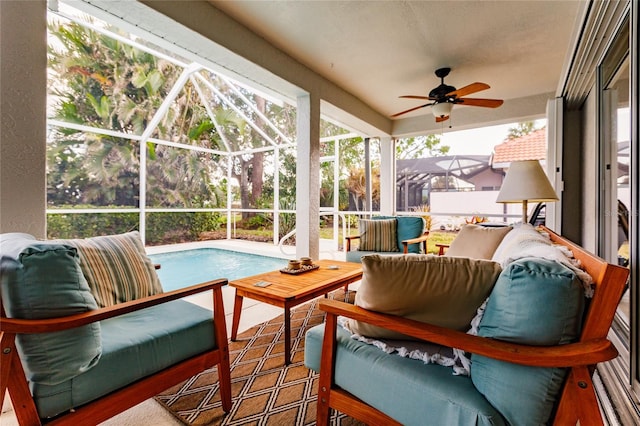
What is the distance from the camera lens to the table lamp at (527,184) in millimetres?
2203

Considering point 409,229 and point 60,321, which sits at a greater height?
point 409,229

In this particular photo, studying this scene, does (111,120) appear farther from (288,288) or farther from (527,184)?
(527,184)

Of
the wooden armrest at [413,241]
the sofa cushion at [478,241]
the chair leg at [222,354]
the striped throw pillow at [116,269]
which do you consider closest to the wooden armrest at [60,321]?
the chair leg at [222,354]

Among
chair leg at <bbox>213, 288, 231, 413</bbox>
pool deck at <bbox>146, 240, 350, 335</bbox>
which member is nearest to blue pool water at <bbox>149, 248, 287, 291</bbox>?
pool deck at <bbox>146, 240, 350, 335</bbox>

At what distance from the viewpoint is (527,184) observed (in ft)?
7.38

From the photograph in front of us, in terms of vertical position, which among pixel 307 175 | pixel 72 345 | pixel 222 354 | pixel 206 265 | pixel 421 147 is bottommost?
pixel 206 265

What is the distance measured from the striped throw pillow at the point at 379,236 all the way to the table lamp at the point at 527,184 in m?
1.63

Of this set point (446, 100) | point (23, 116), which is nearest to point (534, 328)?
point (23, 116)

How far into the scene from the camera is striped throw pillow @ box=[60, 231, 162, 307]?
4.89 ft

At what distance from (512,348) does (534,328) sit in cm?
8

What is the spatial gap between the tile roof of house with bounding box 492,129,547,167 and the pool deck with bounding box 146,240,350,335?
3.47 metres

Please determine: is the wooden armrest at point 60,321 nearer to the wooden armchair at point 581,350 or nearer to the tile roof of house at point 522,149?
the wooden armchair at point 581,350

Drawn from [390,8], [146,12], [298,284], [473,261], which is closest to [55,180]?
[146,12]

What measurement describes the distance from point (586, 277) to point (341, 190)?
5.70 m
